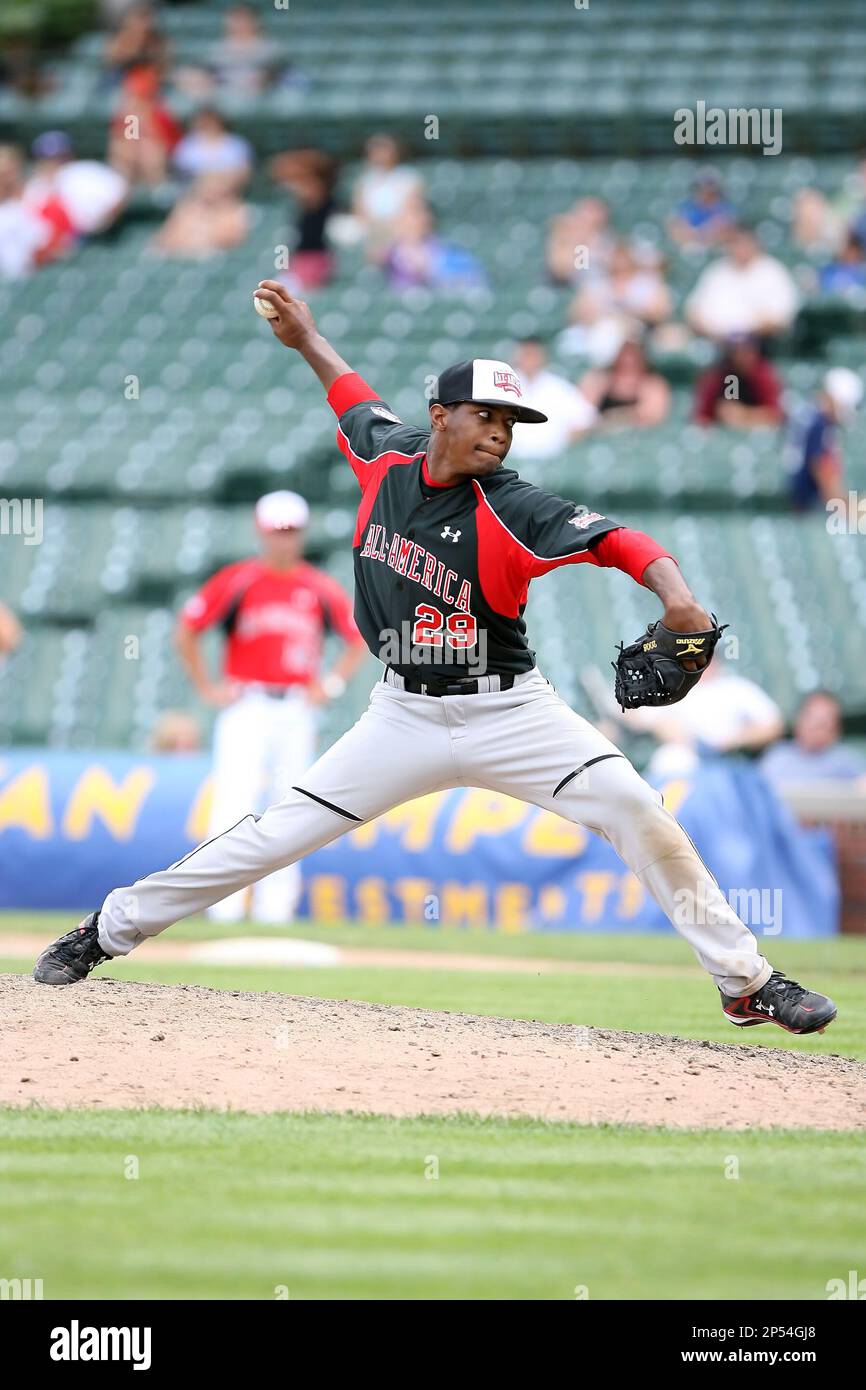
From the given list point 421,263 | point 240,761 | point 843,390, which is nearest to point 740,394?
point 843,390

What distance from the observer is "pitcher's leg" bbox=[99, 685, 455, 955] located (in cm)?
566

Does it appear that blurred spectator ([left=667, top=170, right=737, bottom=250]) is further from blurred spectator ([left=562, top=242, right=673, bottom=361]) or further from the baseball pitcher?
the baseball pitcher

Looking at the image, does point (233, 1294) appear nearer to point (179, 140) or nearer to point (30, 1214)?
point (30, 1214)

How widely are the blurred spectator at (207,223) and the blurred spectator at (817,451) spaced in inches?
256

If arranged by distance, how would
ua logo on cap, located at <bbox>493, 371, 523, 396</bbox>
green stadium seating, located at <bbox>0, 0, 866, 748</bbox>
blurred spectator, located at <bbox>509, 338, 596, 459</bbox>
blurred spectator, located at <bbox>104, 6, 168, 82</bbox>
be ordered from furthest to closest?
blurred spectator, located at <bbox>104, 6, 168, 82</bbox> → blurred spectator, located at <bbox>509, 338, 596, 459</bbox> → green stadium seating, located at <bbox>0, 0, 866, 748</bbox> → ua logo on cap, located at <bbox>493, 371, 523, 396</bbox>

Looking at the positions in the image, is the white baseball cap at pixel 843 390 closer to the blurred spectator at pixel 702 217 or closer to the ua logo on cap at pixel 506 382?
the blurred spectator at pixel 702 217

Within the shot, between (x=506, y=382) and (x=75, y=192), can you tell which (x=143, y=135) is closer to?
(x=75, y=192)

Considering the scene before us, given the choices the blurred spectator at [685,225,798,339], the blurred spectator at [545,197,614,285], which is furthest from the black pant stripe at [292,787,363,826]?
the blurred spectator at [545,197,614,285]

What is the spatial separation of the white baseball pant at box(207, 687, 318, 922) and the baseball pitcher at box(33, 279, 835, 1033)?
4.21m

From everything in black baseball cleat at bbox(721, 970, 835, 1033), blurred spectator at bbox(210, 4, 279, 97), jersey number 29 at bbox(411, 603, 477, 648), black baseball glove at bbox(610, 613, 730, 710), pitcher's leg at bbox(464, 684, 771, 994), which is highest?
blurred spectator at bbox(210, 4, 279, 97)

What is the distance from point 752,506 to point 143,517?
15.7 feet

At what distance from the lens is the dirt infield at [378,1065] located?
5047 mm

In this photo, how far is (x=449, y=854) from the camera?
34.4 ft

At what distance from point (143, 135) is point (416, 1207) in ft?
53.9
